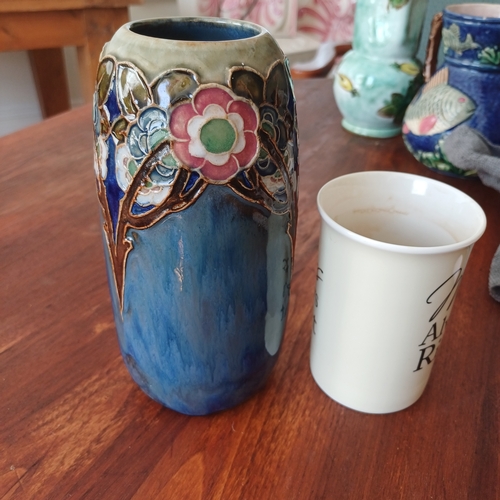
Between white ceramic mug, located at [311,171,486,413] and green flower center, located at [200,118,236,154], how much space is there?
3.3 inches

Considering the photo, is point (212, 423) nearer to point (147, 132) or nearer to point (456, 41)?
point (147, 132)

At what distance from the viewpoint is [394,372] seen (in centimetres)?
32

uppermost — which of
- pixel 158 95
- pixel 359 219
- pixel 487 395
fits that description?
pixel 158 95

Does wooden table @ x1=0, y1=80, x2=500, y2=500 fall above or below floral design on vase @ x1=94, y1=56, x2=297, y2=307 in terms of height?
below

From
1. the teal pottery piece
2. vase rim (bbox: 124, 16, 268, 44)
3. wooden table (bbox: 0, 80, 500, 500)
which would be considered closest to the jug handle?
the teal pottery piece

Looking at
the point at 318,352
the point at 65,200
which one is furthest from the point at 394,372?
the point at 65,200

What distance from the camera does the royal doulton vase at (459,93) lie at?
573mm

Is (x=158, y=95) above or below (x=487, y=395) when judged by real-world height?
above

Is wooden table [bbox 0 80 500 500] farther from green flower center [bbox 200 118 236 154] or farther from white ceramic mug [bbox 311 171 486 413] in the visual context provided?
green flower center [bbox 200 118 236 154]

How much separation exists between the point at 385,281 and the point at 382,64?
1.75 ft

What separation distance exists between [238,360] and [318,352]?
65 mm

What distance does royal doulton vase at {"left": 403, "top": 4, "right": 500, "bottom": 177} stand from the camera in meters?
0.57

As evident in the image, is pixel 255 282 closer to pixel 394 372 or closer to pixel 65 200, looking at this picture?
pixel 394 372

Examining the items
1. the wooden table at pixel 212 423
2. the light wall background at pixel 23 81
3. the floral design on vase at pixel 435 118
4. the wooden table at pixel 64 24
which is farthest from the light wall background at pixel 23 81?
the wooden table at pixel 212 423
